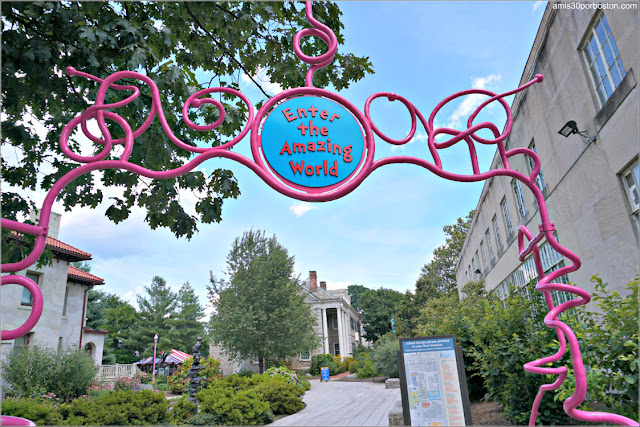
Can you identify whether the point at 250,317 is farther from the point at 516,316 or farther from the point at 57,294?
the point at 516,316

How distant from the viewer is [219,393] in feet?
34.8

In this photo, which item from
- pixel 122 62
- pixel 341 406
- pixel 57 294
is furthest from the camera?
pixel 57 294

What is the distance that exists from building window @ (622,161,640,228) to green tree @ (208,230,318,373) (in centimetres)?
Answer: 1785

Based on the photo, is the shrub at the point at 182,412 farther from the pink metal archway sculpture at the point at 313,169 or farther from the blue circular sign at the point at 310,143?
the blue circular sign at the point at 310,143

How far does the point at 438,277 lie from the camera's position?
141 ft

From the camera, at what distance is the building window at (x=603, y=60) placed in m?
7.27

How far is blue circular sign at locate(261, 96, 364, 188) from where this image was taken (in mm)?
2715

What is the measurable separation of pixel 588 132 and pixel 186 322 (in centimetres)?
5228

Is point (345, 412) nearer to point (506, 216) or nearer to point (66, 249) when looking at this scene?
point (506, 216)

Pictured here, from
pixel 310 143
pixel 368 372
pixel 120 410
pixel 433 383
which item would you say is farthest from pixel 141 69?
Answer: pixel 368 372

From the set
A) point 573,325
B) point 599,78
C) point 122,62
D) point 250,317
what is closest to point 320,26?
point 122,62

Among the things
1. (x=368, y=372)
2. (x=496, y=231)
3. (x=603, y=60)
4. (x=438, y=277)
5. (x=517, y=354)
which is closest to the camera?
(x=517, y=354)

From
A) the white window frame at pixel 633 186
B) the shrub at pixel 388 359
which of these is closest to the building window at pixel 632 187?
the white window frame at pixel 633 186

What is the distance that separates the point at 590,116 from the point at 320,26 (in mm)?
7642
